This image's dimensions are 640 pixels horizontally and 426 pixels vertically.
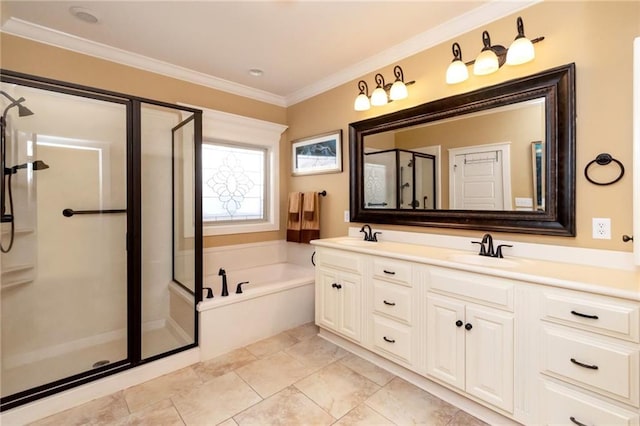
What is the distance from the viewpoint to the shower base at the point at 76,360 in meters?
1.83

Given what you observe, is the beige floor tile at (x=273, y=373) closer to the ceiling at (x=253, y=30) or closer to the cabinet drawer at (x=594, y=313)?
the cabinet drawer at (x=594, y=313)

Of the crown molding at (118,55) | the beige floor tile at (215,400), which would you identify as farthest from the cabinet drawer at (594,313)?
the crown molding at (118,55)

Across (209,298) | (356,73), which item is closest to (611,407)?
(209,298)

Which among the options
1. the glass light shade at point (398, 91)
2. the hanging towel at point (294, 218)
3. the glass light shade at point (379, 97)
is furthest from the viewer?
the hanging towel at point (294, 218)

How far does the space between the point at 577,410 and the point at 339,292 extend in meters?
1.53

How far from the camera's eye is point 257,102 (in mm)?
3562

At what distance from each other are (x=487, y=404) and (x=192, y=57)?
343 centimetres

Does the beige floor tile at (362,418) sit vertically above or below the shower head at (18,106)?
below

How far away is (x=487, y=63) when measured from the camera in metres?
1.88

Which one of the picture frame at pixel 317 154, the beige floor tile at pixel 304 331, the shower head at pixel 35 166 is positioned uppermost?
the picture frame at pixel 317 154

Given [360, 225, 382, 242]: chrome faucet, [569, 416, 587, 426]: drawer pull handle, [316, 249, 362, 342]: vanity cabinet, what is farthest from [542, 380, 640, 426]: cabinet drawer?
[360, 225, 382, 242]: chrome faucet

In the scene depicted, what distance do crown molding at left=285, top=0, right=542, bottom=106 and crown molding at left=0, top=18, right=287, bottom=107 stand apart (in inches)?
33.5

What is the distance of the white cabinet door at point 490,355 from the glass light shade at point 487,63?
4.89ft

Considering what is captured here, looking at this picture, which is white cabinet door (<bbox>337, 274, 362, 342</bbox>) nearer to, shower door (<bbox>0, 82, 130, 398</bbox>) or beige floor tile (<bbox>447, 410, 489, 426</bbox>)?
beige floor tile (<bbox>447, 410, 489, 426</bbox>)
